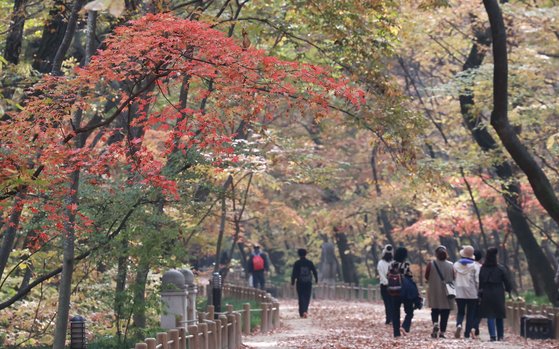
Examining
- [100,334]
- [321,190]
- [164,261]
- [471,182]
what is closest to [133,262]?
[164,261]

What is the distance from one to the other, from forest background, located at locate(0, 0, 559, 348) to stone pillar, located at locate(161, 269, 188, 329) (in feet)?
1.12

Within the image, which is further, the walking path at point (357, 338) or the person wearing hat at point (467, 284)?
the person wearing hat at point (467, 284)

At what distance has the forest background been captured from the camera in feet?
37.3

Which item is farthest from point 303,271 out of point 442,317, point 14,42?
point 14,42

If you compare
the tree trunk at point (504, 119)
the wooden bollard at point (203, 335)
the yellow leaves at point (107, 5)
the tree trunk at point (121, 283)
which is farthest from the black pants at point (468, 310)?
the yellow leaves at point (107, 5)

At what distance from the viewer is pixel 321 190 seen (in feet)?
135

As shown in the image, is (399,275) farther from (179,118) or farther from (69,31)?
(69,31)

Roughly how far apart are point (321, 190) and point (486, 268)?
2347 cm

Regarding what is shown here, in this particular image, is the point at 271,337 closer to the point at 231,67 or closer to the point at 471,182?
the point at 231,67

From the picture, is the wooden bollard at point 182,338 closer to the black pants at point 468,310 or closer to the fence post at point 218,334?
the fence post at point 218,334

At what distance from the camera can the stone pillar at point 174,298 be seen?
16281 mm

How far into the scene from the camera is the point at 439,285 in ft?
60.1

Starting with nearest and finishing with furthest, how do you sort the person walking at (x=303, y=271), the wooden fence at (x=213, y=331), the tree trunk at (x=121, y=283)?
the wooden fence at (x=213, y=331)
the tree trunk at (x=121, y=283)
the person walking at (x=303, y=271)

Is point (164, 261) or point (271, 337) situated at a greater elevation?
point (164, 261)
